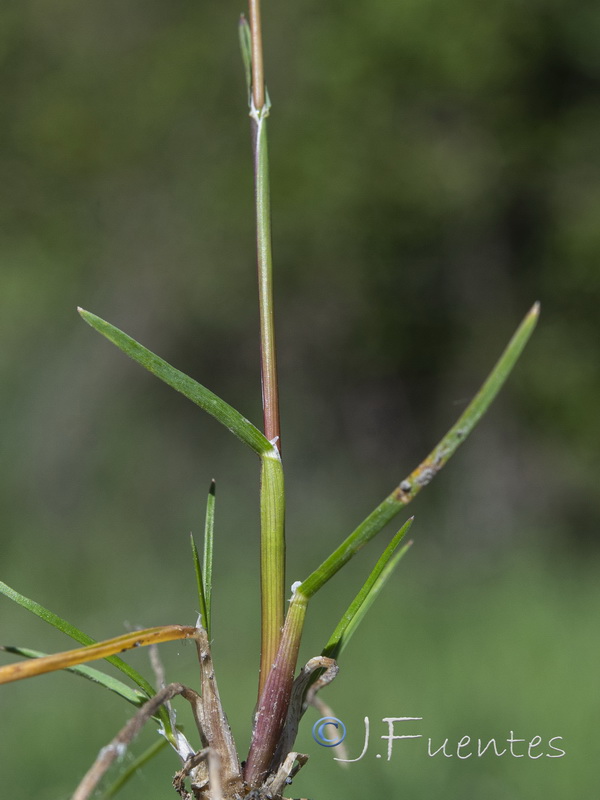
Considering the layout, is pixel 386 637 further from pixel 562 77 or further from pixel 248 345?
pixel 562 77

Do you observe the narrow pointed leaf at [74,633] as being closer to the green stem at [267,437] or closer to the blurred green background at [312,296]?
the green stem at [267,437]

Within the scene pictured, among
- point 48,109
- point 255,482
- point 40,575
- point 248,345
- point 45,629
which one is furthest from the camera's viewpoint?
point 48,109

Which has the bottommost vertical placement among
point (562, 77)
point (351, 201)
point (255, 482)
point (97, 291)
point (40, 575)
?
point (40, 575)

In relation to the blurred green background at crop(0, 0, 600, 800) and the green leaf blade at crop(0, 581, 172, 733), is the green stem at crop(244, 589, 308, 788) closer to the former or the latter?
the green leaf blade at crop(0, 581, 172, 733)

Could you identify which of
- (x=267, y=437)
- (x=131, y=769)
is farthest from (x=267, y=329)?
(x=131, y=769)

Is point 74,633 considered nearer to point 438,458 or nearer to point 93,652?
point 93,652

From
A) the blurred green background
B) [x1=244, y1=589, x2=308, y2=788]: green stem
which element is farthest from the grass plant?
the blurred green background

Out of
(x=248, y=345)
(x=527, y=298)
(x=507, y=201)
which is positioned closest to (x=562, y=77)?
(x=507, y=201)

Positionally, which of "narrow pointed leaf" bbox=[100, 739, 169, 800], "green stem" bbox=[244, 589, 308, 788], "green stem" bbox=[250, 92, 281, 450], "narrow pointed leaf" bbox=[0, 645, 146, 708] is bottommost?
"narrow pointed leaf" bbox=[100, 739, 169, 800]
